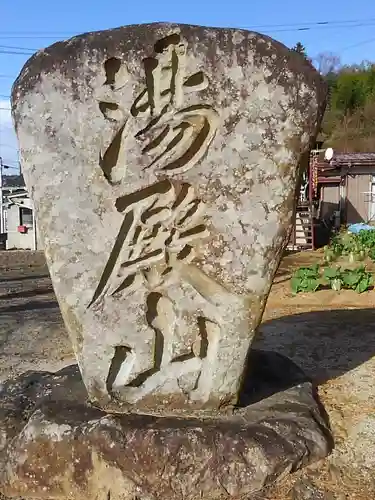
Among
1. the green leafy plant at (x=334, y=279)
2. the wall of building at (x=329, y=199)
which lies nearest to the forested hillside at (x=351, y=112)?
the wall of building at (x=329, y=199)

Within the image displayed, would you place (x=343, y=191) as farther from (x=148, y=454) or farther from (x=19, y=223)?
(x=148, y=454)

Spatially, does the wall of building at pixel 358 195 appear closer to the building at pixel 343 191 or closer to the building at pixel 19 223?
the building at pixel 343 191

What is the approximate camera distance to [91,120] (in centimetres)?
320

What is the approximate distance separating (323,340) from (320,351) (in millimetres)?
416

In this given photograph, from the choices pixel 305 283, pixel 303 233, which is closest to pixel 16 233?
pixel 303 233

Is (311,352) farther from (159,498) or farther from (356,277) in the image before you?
(356,277)

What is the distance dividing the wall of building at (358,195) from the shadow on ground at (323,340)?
12.7 m

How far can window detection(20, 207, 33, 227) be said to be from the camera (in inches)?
Answer: 953

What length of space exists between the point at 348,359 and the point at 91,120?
Result: 358cm

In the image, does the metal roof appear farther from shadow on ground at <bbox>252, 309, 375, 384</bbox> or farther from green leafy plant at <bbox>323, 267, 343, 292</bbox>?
shadow on ground at <bbox>252, 309, 375, 384</bbox>

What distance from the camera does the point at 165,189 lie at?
332cm

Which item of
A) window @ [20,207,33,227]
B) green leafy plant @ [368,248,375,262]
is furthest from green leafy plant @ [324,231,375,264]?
window @ [20,207,33,227]

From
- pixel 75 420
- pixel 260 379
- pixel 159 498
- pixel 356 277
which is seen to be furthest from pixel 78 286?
pixel 356 277

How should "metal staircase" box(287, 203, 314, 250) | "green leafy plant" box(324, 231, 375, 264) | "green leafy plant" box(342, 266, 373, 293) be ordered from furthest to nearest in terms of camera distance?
"metal staircase" box(287, 203, 314, 250), "green leafy plant" box(324, 231, 375, 264), "green leafy plant" box(342, 266, 373, 293)
